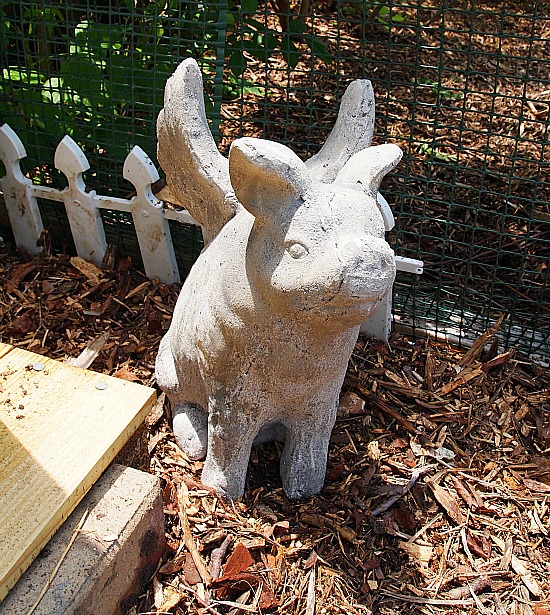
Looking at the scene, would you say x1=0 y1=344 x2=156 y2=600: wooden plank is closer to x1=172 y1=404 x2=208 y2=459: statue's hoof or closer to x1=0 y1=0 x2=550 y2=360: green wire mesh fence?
x1=172 y1=404 x2=208 y2=459: statue's hoof

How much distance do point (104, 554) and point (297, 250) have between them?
0.91 metres

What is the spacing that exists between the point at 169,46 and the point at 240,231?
1.44m

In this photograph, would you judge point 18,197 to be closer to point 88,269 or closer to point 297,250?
point 88,269

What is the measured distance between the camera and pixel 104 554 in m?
1.85

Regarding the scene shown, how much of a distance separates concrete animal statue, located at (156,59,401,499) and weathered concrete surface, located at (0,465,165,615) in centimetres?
30

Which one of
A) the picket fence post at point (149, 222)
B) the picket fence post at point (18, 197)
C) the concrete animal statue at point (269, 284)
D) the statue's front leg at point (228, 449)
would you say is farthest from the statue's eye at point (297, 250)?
the picket fence post at point (18, 197)

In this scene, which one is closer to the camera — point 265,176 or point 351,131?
point 265,176

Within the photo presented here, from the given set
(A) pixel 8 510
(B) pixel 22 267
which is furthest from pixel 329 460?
(B) pixel 22 267

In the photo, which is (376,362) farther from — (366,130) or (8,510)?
(8,510)

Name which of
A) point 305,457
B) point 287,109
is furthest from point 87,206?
point 305,457

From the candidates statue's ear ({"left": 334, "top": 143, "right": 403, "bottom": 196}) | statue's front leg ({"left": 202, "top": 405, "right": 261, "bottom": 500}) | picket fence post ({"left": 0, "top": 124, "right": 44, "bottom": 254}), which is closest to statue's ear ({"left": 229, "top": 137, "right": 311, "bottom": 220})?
statue's ear ({"left": 334, "top": 143, "right": 403, "bottom": 196})

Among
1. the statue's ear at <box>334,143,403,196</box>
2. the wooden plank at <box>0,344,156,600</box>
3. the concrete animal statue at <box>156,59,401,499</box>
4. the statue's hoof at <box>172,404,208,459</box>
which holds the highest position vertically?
the statue's ear at <box>334,143,403,196</box>

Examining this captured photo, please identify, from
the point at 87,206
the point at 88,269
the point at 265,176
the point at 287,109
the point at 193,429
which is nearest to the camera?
the point at 265,176

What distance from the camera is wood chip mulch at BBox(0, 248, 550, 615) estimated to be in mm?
2174
